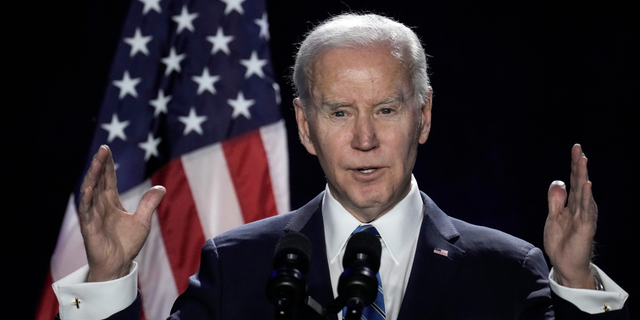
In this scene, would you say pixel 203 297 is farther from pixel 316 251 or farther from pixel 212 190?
pixel 212 190

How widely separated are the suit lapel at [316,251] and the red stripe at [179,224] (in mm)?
1252

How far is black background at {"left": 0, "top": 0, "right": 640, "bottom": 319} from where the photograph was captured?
3.08 m

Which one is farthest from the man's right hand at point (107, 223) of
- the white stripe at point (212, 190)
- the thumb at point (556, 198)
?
the white stripe at point (212, 190)

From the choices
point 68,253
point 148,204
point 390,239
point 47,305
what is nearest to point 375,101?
point 390,239

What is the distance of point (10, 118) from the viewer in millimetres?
3480

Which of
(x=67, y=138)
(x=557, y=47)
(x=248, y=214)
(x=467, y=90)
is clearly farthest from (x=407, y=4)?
(x=67, y=138)

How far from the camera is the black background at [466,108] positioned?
308 centimetres

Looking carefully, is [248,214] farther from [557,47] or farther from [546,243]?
[546,243]

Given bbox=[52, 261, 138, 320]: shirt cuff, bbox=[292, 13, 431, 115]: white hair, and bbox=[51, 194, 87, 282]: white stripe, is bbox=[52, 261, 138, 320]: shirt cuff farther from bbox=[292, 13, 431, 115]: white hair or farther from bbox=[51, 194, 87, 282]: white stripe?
bbox=[51, 194, 87, 282]: white stripe

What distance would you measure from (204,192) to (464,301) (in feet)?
5.52

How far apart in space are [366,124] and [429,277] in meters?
0.42

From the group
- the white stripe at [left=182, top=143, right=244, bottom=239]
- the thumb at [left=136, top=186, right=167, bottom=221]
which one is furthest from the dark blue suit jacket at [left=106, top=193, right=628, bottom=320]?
the white stripe at [left=182, top=143, right=244, bottom=239]

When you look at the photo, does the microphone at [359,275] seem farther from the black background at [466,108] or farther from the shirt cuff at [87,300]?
the black background at [466,108]

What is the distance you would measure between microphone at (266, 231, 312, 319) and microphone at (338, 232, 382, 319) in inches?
2.7
